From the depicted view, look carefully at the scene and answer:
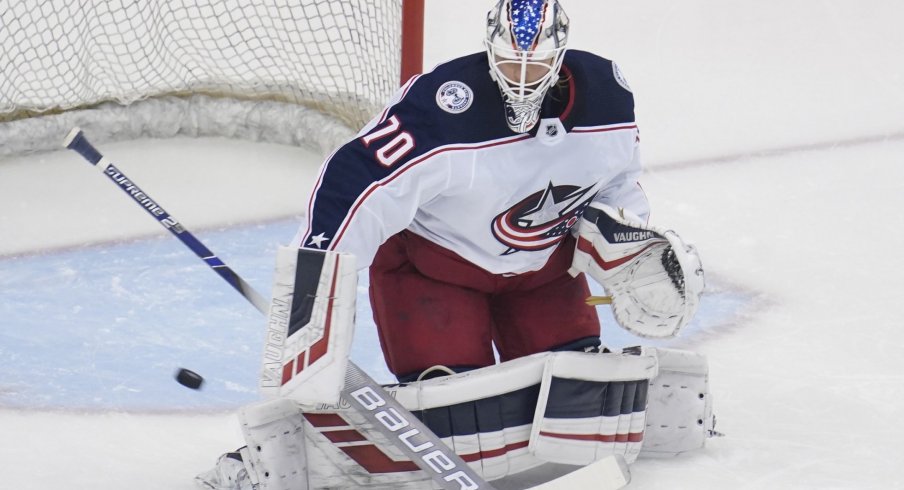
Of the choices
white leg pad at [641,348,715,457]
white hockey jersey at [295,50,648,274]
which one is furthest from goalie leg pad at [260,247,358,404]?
white leg pad at [641,348,715,457]

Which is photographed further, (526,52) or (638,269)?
(638,269)

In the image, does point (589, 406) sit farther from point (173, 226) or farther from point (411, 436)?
point (173, 226)

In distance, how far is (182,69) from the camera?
429 centimetres

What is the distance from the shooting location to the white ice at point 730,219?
246cm

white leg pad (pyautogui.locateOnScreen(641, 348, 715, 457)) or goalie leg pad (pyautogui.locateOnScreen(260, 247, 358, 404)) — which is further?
white leg pad (pyautogui.locateOnScreen(641, 348, 715, 457))

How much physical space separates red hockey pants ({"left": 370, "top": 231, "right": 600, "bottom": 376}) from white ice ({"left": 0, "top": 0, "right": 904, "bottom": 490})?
1.00 ft

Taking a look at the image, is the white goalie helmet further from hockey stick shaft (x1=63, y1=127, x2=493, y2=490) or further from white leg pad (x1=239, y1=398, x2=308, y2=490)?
white leg pad (x1=239, y1=398, x2=308, y2=490)

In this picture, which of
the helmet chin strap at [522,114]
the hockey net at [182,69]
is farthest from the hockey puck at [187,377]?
the hockey net at [182,69]

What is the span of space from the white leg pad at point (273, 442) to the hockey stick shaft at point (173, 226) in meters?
0.25

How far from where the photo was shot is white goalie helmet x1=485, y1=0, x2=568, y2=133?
7.00ft

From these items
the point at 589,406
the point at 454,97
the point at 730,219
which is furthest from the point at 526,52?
the point at 730,219

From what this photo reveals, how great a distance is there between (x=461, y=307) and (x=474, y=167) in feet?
1.02

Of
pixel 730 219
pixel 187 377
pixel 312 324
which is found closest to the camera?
pixel 312 324

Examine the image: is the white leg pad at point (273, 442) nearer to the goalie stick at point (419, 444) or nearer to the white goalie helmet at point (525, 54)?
the goalie stick at point (419, 444)
